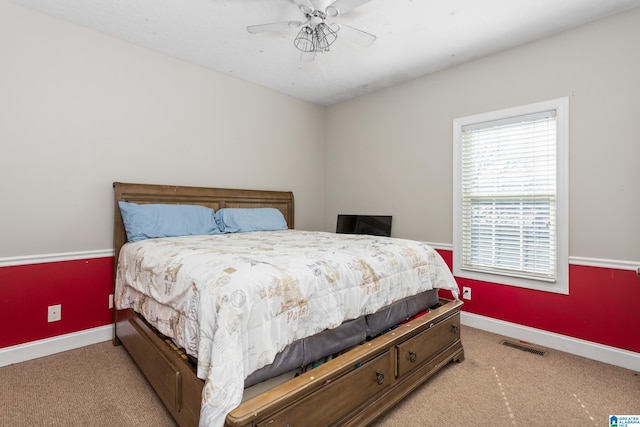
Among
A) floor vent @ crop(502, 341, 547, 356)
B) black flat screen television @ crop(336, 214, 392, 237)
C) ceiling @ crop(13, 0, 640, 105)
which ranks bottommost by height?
floor vent @ crop(502, 341, 547, 356)

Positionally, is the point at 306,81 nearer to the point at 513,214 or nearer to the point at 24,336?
the point at 513,214

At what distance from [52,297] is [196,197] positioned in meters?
1.35

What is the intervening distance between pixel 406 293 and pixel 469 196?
156 centimetres

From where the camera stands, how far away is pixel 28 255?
7.75 feet

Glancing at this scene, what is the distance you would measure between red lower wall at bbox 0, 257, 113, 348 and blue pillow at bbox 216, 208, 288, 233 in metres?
0.99

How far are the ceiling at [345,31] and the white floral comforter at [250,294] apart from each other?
5.43 feet

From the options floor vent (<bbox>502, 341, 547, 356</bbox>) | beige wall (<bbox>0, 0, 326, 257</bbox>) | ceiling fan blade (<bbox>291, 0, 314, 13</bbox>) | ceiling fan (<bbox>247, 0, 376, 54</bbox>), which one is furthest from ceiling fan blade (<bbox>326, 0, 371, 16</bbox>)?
floor vent (<bbox>502, 341, 547, 356</bbox>)

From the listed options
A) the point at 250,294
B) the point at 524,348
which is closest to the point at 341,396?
the point at 250,294

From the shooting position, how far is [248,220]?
326 centimetres

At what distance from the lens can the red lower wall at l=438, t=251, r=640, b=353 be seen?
7.50 ft

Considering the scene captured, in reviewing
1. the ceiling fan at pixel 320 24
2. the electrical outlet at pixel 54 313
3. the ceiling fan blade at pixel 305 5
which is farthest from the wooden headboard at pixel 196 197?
the ceiling fan blade at pixel 305 5

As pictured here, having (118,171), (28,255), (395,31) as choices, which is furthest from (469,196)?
(28,255)

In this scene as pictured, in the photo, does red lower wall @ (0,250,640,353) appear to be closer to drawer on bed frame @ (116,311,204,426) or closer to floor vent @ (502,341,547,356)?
floor vent @ (502,341,547,356)

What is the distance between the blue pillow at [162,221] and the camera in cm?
255
